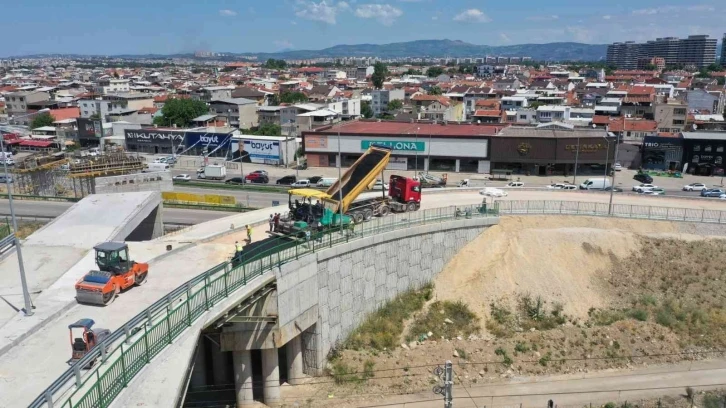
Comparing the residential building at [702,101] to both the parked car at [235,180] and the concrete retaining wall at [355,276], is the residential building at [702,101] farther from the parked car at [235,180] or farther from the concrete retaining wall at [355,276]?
the concrete retaining wall at [355,276]

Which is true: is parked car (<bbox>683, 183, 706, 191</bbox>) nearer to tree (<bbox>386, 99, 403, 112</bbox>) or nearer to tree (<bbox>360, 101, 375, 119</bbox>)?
tree (<bbox>360, 101, 375, 119</bbox>)

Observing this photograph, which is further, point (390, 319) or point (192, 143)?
point (192, 143)

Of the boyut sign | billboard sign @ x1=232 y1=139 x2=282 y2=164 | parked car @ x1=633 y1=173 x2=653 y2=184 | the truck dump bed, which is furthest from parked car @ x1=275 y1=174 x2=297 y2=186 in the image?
parked car @ x1=633 y1=173 x2=653 y2=184

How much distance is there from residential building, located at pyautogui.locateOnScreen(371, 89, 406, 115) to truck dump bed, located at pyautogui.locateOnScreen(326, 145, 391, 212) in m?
76.3

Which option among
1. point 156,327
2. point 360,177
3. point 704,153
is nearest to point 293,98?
point 704,153

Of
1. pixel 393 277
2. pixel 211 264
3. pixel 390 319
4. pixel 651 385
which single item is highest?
pixel 211 264

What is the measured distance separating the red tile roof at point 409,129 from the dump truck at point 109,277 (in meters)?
39.5

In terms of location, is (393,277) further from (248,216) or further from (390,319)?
Answer: (248,216)

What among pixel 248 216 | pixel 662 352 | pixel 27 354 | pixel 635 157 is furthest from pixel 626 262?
pixel 635 157

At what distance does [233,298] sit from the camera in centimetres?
1795

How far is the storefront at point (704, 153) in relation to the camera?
53.0 meters

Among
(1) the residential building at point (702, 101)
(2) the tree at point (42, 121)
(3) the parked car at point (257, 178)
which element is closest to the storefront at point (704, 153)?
(3) the parked car at point (257, 178)

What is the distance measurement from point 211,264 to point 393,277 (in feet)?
28.8

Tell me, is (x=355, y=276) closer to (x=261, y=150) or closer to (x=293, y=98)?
(x=261, y=150)
